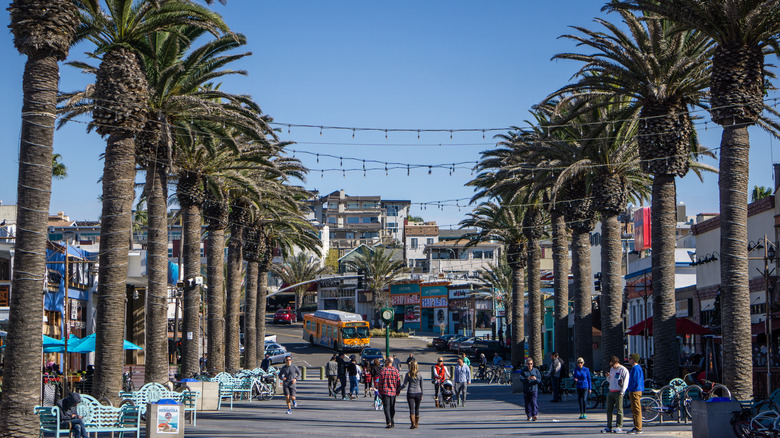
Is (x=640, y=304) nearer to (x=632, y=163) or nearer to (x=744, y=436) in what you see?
(x=632, y=163)

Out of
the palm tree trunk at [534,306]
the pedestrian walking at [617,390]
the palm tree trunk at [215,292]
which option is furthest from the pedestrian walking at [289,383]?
the palm tree trunk at [534,306]

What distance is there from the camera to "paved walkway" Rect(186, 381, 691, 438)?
20266 millimetres

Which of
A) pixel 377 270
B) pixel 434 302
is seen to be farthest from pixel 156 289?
pixel 434 302

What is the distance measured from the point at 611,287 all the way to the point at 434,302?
7055 centimetres

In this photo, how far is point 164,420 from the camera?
17.5 metres

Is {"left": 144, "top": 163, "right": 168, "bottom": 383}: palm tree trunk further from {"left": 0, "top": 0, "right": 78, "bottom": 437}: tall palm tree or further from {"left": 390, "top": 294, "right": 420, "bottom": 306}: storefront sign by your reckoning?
{"left": 390, "top": 294, "right": 420, "bottom": 306}: storefront sign

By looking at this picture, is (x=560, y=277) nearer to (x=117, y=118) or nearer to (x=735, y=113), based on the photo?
(x=735, y=113)

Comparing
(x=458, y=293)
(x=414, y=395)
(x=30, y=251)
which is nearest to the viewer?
(x=30, y=251)

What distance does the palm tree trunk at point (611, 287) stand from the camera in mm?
31656

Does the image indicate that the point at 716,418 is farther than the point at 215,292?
No

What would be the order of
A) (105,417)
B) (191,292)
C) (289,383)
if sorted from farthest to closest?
(191,292)
(289,383)
(105,417)

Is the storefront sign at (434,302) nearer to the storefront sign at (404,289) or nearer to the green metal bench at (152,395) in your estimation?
the storefront sign at (404,289)

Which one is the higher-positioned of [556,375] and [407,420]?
[556,375]

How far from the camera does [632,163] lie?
3175cm
